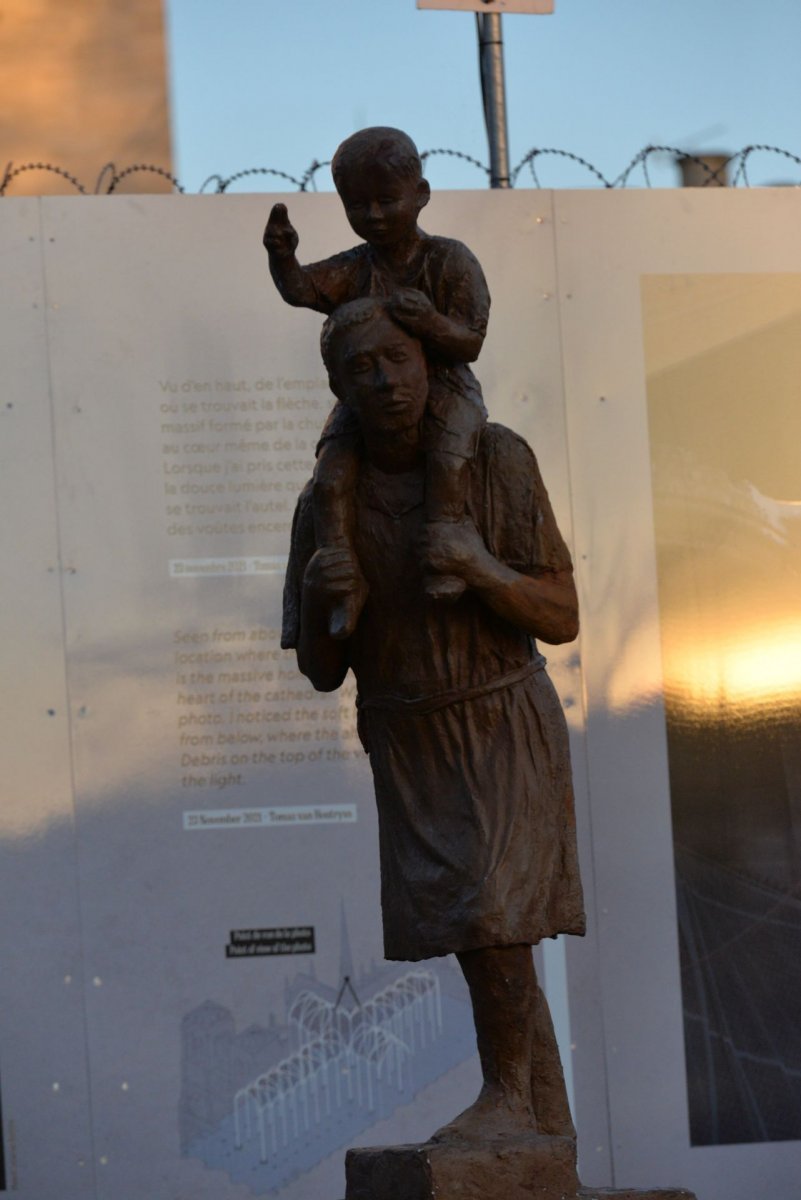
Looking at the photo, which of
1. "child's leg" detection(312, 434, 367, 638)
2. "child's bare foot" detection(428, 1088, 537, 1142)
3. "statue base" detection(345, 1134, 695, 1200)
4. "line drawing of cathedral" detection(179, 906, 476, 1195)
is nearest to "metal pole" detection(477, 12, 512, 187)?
"line drawing of cathedral" detection(179, 906, 476, 1195)

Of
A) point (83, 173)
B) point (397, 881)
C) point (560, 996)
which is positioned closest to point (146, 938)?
point (560, 996)

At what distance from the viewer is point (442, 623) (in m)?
5.45

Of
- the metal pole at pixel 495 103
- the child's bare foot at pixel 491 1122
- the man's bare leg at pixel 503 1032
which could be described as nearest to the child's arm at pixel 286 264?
the man's bare leg at pixel 503 1032

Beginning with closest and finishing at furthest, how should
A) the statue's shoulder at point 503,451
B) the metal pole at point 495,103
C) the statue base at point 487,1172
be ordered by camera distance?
the statue base at point 487,1172 → the statue's shoulder at point 503,451 → the metal pole at point 495,103

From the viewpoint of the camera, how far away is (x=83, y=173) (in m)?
15.2

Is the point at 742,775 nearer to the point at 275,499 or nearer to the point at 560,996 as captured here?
the point at 560,996

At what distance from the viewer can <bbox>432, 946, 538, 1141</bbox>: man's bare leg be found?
5266 mm

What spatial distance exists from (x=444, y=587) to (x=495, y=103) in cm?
414

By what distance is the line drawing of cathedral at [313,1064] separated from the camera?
847 cm

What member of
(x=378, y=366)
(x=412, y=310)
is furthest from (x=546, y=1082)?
(x=412, y=310)

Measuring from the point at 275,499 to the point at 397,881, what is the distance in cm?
348

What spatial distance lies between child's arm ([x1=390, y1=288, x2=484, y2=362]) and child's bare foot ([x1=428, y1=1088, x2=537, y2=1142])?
1.75 m

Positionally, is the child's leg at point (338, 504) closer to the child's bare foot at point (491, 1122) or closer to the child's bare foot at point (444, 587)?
the child's bare foot at point (444, 587)

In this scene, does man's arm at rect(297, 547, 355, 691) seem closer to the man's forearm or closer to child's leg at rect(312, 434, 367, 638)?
child's leg at rect(312, 434, 367, 638)
